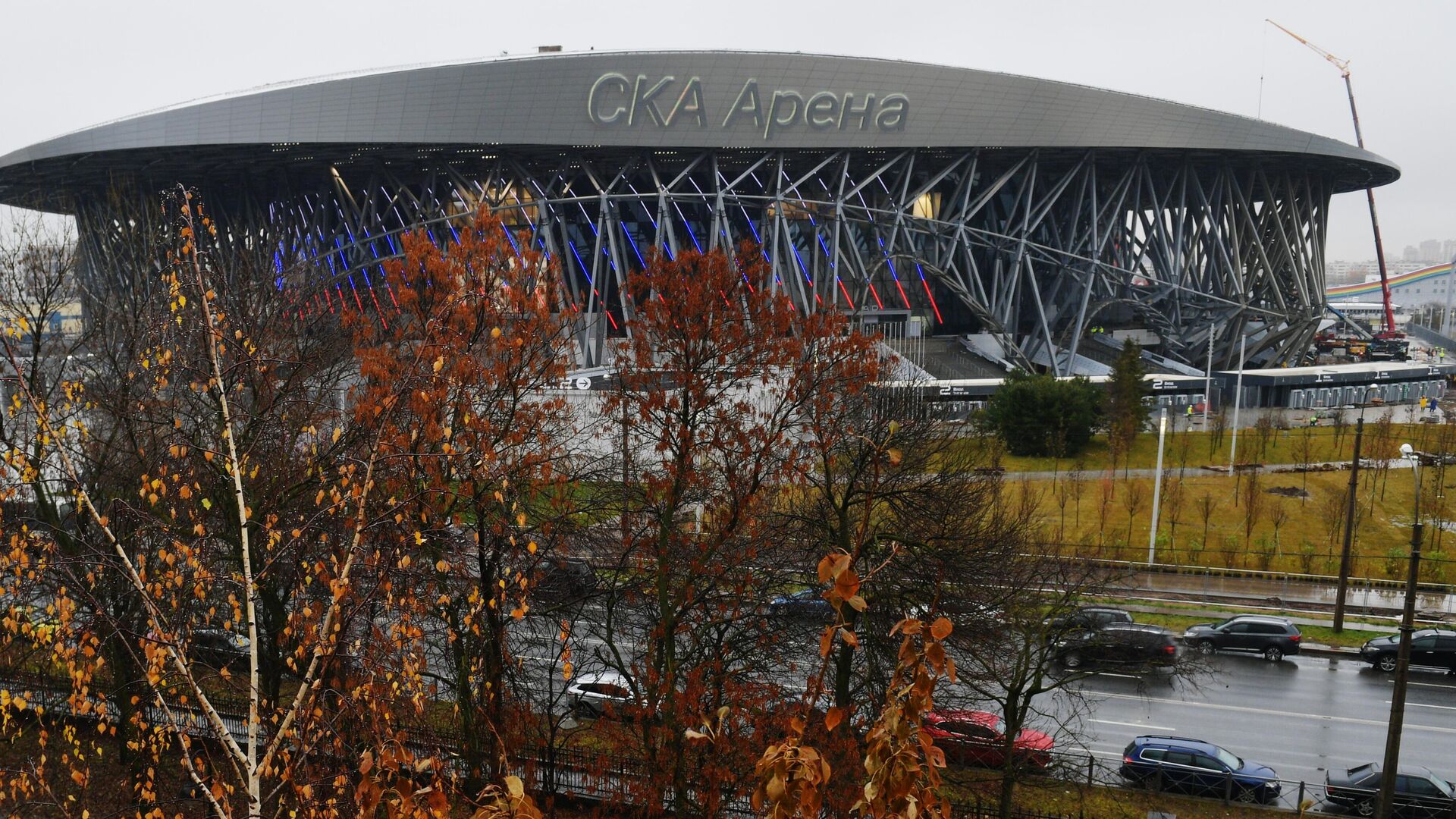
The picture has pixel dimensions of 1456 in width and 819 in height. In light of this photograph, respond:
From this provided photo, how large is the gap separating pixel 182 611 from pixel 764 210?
50581 millimetres

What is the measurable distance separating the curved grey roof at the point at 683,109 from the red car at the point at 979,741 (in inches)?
1622

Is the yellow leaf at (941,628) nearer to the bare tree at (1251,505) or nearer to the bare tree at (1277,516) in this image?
the bare tree at (1251,505)

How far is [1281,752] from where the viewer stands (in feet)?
57.1

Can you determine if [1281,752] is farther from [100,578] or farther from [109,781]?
[109,781]

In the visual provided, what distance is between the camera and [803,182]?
5775 cm

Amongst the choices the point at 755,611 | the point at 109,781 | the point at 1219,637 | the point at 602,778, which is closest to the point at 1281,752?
the point at 1219,637

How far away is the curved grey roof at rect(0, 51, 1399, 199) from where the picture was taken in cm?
5112

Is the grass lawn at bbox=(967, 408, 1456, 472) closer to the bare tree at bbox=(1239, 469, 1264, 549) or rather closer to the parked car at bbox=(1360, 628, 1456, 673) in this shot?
the bare tree at bbox=(1239, 469, 1264, 549)

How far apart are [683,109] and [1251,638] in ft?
128

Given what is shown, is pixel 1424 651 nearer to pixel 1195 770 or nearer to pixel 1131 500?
pixel 1195 770

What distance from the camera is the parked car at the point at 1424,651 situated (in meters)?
21.0

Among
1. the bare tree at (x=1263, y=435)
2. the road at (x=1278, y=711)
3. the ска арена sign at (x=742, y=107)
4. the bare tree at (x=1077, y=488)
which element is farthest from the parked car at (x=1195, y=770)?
the ска арена sign at (x=742, y=107)

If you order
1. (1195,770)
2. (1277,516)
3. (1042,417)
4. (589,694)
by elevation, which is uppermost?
(1042,417)

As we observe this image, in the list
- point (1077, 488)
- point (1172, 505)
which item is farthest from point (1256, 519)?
point (1077, 488)
